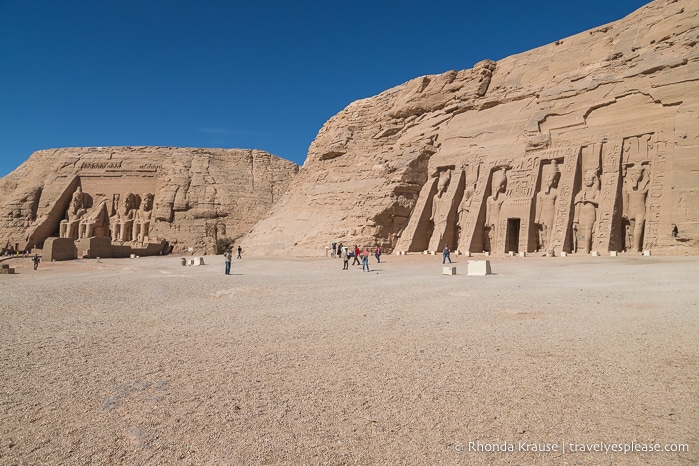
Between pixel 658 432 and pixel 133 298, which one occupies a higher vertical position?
pixel 658 432

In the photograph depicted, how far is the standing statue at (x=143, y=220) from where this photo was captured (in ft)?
136

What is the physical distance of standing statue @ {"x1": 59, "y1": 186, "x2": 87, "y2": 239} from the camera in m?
41.3

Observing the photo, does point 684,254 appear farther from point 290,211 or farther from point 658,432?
point 290,211

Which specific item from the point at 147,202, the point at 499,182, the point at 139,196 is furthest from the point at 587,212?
the point at 139,196

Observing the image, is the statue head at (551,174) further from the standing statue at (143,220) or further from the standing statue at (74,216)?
the standing statue at (74,216)

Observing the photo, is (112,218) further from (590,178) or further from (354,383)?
(354,383)

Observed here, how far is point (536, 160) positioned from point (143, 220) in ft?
116

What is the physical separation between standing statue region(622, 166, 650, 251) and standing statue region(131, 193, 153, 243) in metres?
37.5

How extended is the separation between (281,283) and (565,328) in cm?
781

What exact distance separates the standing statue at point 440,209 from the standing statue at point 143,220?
28310 millimetres

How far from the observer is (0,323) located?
242 inches

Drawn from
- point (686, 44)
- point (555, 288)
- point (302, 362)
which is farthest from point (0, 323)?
point (686, 44)

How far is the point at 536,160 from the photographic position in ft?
71.1

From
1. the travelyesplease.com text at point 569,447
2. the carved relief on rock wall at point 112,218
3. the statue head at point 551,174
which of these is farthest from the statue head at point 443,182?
the carved relief on rock wall at point 112,218
